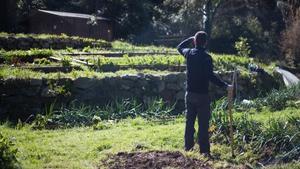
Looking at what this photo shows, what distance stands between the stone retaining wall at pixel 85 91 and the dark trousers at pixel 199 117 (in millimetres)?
4063

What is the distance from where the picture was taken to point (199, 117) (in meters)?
8.01

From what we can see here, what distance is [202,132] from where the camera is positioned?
314 inches

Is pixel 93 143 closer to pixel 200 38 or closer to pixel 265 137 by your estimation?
pixel 200 38

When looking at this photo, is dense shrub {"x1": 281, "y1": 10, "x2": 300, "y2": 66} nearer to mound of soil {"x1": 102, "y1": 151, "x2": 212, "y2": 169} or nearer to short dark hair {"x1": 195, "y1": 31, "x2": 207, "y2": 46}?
short dark hair {"x1": 195, "y1": 31, "x2": 207, "y2": 46}

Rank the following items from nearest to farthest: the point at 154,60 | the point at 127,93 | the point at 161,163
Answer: the point at 161,163 → the point at 127,93 → the point at 154,60

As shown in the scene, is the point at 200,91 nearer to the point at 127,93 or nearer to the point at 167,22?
the point at 127,93

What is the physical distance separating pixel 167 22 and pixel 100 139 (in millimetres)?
31496

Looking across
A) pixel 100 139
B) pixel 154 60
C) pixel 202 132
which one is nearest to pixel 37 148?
pixel 100 139

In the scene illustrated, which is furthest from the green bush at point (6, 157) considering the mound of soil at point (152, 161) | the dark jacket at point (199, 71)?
the dark jacket at point (199, 71)

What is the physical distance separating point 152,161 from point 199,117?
1.34 metres

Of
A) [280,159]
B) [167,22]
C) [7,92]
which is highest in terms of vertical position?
[167,22]

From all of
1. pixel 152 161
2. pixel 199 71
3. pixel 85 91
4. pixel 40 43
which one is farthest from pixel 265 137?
pixel 40 43

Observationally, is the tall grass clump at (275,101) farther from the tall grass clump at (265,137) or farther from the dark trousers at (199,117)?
the dark trousers at (199,117)

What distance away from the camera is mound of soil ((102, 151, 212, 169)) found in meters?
6.97
